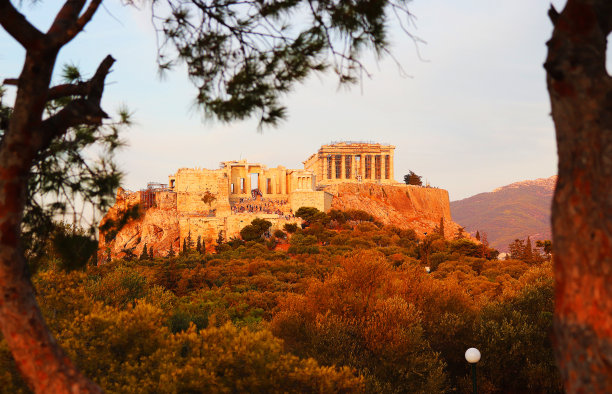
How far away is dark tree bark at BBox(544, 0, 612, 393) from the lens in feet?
11.1

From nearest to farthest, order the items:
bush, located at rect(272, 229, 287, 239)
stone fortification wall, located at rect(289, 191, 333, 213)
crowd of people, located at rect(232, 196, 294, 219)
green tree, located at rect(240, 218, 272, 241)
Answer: green tree, located at rect(240, 218, 272, 241) < bush, located at rect(272, 229, 287, 239) < stone fortification wall, located at rect(289, 191, 333, 213) < crowd of people, located at rect(232, 196, 294, 219)

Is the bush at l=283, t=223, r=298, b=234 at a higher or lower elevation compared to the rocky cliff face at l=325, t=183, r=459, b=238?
lower

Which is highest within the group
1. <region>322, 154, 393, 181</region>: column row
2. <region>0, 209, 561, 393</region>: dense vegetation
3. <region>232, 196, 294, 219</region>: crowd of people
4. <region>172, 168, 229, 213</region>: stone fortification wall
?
<region>322, 154, 393, 181</region>: column row

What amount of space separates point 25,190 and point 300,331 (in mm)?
11862

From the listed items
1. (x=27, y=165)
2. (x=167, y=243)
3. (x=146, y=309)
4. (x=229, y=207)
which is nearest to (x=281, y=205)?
(x=229, y=207)

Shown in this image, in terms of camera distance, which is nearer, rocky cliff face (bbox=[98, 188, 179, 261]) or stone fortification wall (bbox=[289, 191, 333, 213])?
rocky cliff face (bbox=[98, 188, 179, 261])

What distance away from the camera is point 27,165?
4.47 m

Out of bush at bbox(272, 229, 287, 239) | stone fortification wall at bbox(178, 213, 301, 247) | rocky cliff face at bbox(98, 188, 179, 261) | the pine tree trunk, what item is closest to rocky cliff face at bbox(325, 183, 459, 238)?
stone fortification wall at bbox(178, 213, 301, 247)

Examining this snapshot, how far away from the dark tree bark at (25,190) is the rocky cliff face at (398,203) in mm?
65029

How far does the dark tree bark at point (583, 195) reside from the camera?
3.38 m

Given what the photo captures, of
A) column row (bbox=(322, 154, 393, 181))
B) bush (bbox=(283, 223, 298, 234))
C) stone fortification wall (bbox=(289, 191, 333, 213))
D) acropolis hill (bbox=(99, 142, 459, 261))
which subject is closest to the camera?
bush (bbox=(283, 223, 298, 234))

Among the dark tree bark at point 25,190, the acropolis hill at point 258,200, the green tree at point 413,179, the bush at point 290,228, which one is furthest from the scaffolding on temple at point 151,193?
the dark tree bark at point 25,190

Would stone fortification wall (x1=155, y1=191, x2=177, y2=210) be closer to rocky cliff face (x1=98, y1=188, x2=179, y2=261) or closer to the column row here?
rocky cliff face (x1=98, y1=188, x2=179, y2=261)

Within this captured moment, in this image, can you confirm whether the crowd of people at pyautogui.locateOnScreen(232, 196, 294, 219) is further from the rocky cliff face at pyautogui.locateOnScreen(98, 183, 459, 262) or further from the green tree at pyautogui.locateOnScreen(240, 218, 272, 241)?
the green tree at pyautogui.locateOnScreen(240, 218, 272, 241)
